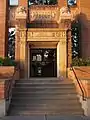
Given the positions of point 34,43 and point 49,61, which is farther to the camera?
point 49,61

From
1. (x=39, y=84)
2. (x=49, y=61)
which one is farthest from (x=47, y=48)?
(x=39, y=84)

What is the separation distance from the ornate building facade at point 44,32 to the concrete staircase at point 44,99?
14.9 ft

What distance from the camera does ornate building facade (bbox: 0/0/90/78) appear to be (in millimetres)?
20484

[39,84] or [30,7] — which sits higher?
[30,7]

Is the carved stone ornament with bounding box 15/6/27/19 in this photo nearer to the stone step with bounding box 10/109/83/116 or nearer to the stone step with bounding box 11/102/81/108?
the stone step with bounding box 11/102/81/108

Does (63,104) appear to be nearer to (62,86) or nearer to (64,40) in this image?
(62,86)

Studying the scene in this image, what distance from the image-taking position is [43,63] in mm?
23078

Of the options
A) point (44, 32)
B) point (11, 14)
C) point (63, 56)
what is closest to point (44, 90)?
point (63, 56)

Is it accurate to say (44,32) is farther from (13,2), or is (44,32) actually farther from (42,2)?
(13,2)

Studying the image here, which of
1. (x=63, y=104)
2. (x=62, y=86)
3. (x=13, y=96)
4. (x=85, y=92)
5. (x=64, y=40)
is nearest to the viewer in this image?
(x=85, y=92)

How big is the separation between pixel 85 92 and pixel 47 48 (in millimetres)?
10331

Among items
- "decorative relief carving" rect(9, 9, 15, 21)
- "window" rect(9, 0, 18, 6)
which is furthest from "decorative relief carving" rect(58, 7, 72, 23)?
"window" rect(9, 0, 18, 6)

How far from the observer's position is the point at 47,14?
22078 millimetres

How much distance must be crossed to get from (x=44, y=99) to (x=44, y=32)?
7.47m
